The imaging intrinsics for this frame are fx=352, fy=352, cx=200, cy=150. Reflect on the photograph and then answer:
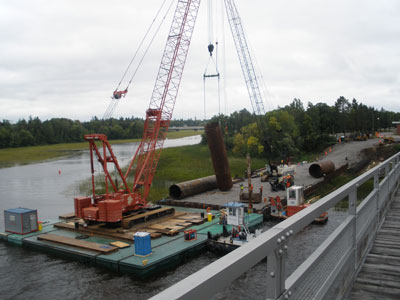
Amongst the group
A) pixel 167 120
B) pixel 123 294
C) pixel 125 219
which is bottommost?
pixel 123 294

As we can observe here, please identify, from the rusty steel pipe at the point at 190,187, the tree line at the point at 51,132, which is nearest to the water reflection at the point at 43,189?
the rusty steel pipe at the point at 190,187

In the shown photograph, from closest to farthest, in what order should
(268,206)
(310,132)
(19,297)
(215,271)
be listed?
(215,271)
(19,297)
(268,206)
(310,132)

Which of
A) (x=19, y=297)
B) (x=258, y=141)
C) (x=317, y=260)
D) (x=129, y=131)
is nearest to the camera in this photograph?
(x=317, y=260)

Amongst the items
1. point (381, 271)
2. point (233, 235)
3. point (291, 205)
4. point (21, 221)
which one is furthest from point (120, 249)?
point (381, 271)

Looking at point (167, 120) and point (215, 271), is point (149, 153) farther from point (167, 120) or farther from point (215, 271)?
point (215, 271)

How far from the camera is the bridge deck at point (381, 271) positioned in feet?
14.3

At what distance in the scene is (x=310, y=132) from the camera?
92500 millimetres

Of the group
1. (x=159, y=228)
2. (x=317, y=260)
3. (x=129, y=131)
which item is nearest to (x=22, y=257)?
(x=159, y=228)

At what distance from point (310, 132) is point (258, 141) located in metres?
→ 20.2

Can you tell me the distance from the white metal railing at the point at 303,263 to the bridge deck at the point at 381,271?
0.40 feet

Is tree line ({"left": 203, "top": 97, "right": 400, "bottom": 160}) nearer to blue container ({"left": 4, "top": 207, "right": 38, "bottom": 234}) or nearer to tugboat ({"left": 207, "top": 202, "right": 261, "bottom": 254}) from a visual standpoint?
tugboat ({"left": 207, "top": 202, "right": 261, "bottom": 254})

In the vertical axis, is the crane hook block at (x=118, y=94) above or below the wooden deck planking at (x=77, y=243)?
above

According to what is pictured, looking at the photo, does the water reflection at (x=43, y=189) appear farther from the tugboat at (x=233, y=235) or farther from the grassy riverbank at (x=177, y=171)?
the tugboat at (x=233, y=235)

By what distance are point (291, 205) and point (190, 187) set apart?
12732 millimetres
